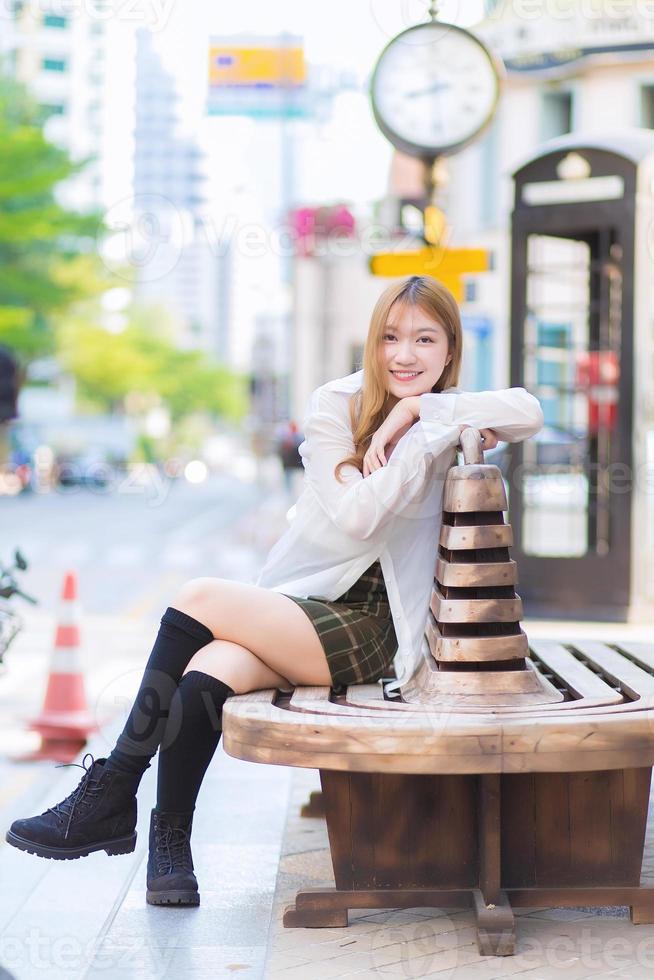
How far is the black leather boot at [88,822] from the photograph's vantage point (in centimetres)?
323

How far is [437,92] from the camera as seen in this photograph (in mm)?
8102

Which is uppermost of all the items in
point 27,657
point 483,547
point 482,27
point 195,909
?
point 482,27

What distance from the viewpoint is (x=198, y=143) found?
17703 mm

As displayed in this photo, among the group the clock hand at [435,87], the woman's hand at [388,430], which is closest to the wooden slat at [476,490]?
the woman's hand at [388,430]

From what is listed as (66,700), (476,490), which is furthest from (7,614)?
(476,490)

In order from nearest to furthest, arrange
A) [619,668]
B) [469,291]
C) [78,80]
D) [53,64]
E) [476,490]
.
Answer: [476,490] < [619,668] < [469,291] < [78,80] < [53,64]

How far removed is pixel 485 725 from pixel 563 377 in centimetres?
684

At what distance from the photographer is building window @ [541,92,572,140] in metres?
22.8

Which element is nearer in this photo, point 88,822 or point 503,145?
point 88,822

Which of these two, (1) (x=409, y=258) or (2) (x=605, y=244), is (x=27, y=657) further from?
(2) (x=605, y=244)

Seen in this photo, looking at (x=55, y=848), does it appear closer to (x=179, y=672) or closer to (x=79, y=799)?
(x=79, y=799)

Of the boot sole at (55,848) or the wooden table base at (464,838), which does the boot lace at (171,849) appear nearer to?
the boot sole at (55,848)

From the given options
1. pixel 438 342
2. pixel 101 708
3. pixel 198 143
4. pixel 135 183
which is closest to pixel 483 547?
pixel 438 342

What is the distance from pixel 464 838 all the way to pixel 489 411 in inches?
41.1
